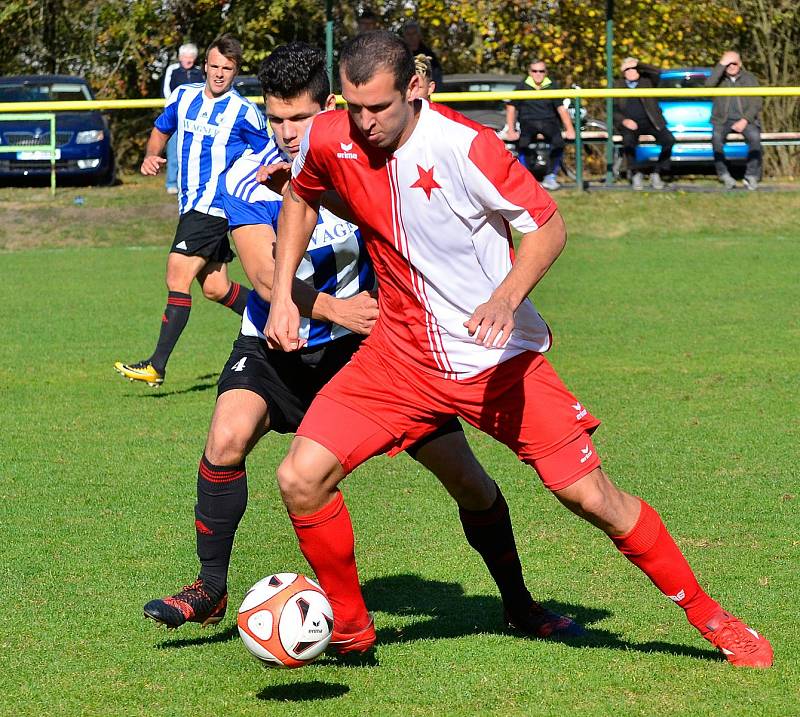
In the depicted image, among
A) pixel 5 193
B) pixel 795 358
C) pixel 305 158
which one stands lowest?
pixel 5 193

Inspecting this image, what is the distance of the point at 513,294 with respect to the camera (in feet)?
12.1

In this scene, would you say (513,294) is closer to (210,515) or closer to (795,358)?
(210,515)

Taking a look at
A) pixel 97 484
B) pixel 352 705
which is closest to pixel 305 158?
pixel 352 705

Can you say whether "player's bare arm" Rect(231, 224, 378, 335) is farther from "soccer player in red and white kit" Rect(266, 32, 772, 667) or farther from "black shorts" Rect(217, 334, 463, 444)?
"black shorts" Rect(217, 334, 463, 444)

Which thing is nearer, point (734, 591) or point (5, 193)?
point (734, 591)

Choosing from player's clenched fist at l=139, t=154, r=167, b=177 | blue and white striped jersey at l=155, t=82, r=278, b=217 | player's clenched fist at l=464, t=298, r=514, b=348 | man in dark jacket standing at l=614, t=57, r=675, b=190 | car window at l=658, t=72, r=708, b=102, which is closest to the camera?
player's clenched fist at l=464, t=298, r=514, b=348

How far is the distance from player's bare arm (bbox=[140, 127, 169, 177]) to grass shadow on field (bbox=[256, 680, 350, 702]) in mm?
5902

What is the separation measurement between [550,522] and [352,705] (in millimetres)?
2133

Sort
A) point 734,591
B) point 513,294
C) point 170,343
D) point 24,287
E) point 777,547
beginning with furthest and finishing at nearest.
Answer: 1. point 24,287
2. point 170,343
3. point 777,547
4. point 734,591
5. point 513,294

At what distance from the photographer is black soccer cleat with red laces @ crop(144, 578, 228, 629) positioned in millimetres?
4285

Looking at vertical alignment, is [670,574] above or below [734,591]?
above

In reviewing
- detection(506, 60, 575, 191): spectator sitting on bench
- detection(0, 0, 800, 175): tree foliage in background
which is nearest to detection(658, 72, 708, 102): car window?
detection(506, 60, 575, 191): spectator sitting on bench

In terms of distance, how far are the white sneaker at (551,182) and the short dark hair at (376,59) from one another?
46.2 feet

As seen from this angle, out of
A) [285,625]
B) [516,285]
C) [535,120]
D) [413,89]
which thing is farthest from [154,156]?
[535,120]
